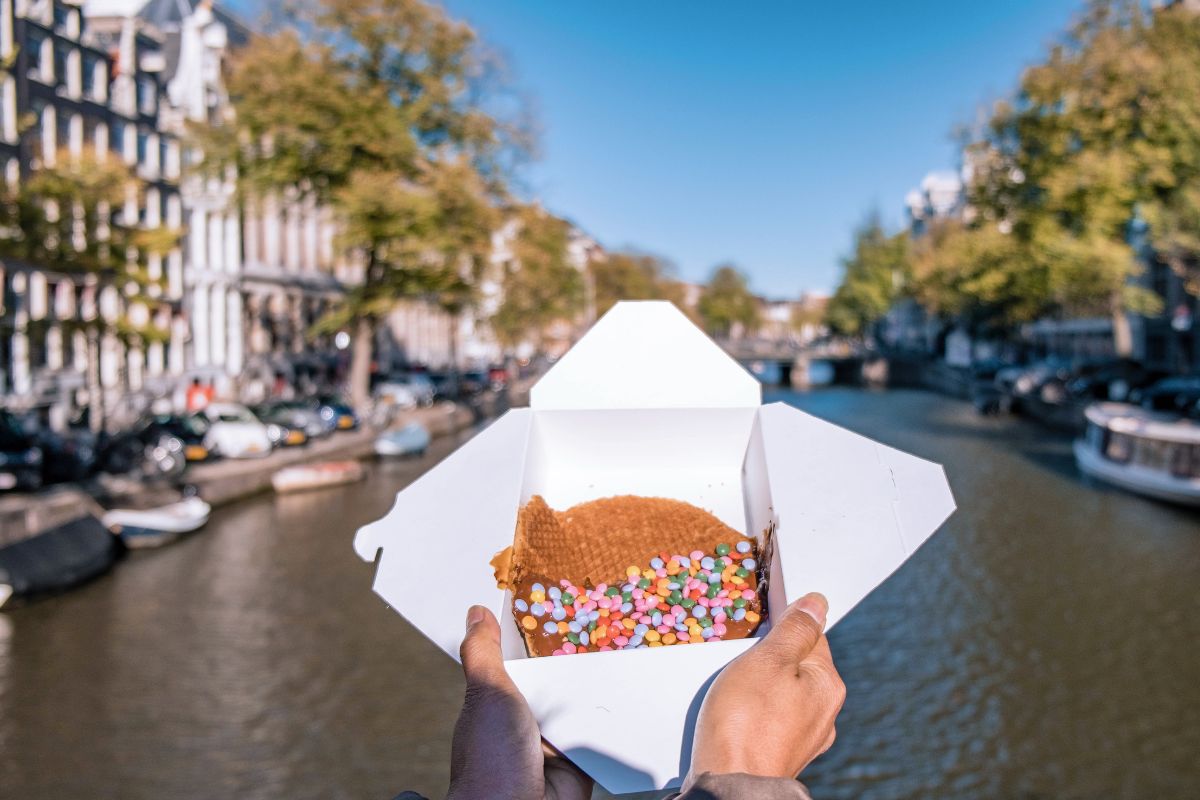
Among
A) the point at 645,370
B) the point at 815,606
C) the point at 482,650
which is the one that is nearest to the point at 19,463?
the point at 645,370

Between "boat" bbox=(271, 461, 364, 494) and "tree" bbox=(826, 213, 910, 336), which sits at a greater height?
"tree" bbox=(826, 213, 910, 336)

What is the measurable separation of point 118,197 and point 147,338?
3.80 meters

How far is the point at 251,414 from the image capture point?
29906mm

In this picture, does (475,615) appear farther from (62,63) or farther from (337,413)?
(62,63)

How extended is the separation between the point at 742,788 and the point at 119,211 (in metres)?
30.5

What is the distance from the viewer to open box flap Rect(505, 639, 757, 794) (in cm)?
237

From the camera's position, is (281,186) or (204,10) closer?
(281,186)

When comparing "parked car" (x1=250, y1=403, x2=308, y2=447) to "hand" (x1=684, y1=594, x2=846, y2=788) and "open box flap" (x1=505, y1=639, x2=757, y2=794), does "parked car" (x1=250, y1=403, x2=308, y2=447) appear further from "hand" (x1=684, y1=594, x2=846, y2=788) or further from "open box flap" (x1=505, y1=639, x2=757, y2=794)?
"hand" (x1=684, y1=594, x2=846, y2=788)

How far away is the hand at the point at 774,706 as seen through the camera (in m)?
2.17

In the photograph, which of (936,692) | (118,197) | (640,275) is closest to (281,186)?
(118,197)

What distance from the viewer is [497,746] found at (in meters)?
2.21

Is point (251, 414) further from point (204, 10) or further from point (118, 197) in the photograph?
point (204, 10)

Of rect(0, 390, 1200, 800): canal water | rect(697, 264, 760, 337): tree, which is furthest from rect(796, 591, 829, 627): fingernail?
rect(697, 264, 760, 337): tree

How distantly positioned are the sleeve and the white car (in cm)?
2701
